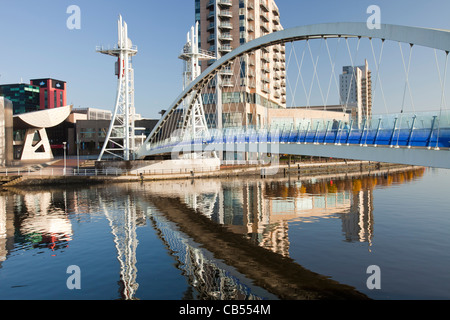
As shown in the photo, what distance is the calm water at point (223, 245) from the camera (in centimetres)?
1434

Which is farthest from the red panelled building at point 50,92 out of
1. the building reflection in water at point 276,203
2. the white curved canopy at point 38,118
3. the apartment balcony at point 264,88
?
the building reflection in water at point 276,203

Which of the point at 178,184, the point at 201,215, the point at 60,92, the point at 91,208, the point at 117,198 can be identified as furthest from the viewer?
the point at 60,92

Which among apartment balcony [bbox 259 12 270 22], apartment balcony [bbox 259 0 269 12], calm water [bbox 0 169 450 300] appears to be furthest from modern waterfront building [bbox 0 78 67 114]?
calm water [bbox 0 169 450 300]

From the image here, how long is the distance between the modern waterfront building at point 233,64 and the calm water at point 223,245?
30.9 meters

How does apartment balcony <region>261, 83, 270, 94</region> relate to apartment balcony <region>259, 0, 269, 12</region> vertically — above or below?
below

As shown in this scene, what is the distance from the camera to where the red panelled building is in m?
146

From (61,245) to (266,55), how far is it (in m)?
69.6

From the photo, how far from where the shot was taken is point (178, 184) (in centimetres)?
4678

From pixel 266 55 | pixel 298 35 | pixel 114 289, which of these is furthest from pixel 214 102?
pixel 114 289

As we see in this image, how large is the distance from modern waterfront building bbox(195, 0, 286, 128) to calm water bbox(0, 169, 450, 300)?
101 feet

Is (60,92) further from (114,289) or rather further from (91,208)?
(114,289)

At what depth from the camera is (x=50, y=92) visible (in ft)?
484

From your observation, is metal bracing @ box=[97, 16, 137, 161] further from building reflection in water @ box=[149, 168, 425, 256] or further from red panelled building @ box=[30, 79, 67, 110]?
red panelled building @ box=[30, 79, 67, 110]

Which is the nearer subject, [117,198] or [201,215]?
[201,215]
